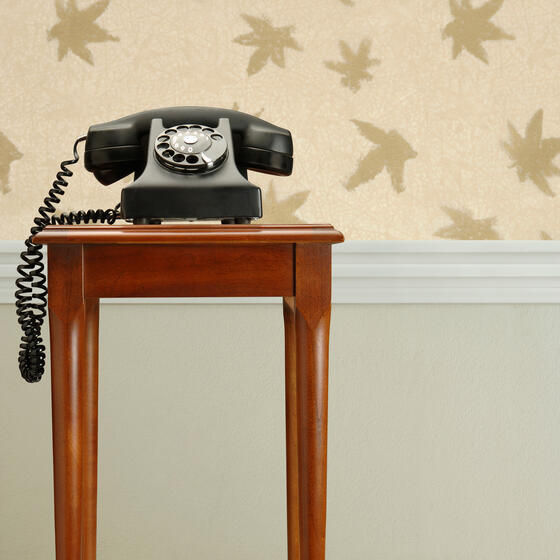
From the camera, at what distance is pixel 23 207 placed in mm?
1088

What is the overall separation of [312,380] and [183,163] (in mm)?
287

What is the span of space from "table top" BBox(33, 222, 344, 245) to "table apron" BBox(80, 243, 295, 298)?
17 mm

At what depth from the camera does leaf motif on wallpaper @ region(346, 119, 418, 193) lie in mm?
1112

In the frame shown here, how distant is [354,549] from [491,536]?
268 millimetres

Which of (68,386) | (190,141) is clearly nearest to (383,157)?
(190,141)

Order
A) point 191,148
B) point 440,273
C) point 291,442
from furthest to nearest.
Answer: point 440,273 → point 291,442 → point 191,148

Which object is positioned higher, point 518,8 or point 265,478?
point 518,8

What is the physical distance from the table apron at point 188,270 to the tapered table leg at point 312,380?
0.06 feet

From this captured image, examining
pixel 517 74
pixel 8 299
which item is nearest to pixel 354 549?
pixel 8 299

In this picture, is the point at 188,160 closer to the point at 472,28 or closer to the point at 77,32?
the point at 77,32

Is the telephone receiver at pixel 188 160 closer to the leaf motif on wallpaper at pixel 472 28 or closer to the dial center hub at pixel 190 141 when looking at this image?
the dial center hub at pixel 190 141

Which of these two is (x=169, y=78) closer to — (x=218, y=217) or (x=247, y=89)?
(x=247, y=89)

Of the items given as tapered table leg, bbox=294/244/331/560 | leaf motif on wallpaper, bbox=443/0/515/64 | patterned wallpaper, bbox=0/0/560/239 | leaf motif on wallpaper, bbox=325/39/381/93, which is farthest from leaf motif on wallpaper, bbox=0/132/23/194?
leaf motif on wallpaper, bbox=443/0/515/64

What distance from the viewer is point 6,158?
3.58 feet
